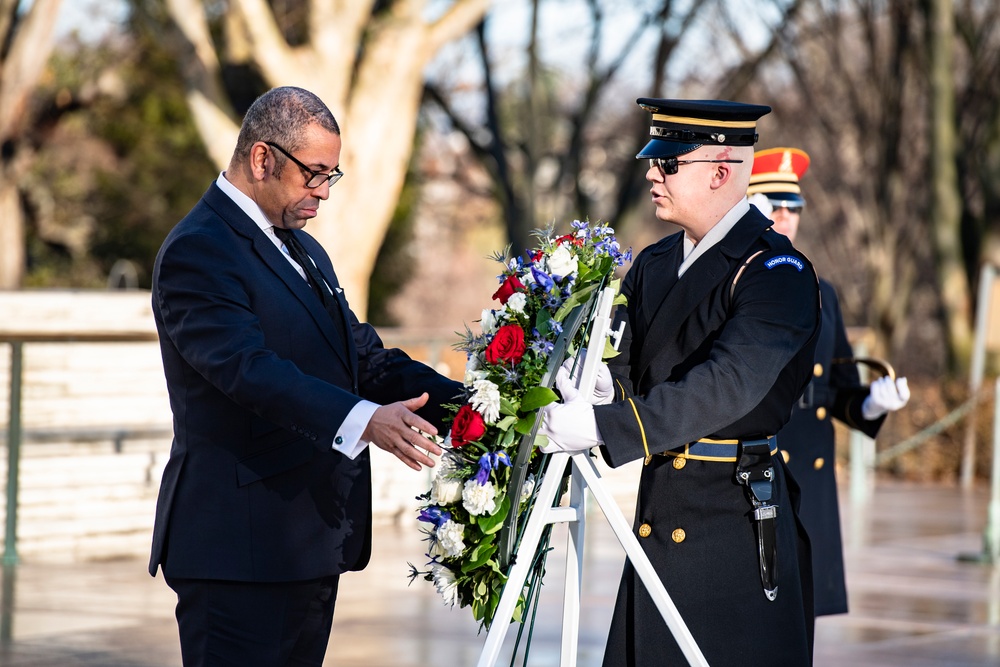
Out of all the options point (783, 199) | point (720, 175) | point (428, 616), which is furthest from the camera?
point (428, 616)

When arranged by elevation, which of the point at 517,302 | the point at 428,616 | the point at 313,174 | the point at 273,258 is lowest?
the point at 428,616

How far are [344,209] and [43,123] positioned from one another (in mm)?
10069

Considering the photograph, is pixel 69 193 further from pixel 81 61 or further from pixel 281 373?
pixel 281 373

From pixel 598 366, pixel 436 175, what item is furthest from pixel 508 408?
pixel 436 175

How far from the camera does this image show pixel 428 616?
7199 mm

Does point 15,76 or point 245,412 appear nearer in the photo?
point 245,412

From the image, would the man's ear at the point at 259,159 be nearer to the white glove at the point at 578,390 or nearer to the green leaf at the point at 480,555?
the white glove at the point at 578,390

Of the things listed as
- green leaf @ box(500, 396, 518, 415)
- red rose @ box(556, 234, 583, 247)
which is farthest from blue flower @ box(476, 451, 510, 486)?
red rose @ box(556, 234, 583, 247)

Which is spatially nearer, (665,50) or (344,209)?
(344,209)

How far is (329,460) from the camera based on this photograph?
12.3 ft

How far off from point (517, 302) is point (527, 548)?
592 mm

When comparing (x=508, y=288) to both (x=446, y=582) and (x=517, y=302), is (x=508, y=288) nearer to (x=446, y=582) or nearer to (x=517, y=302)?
(x=517, y=302)

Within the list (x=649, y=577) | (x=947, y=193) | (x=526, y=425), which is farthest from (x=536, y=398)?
(x=947, y=193)

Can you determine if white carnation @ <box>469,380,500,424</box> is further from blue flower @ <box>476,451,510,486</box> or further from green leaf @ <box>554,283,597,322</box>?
green leaf @ <box>554,283,597,322</box>
